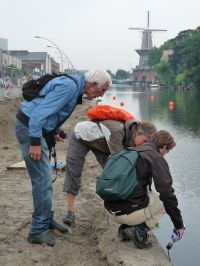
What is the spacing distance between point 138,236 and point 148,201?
35 cm

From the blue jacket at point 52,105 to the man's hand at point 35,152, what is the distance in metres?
0.07

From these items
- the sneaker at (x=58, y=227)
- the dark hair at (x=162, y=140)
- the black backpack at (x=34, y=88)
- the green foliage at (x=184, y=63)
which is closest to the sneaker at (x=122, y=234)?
the sneaker at (x=58, y=227)

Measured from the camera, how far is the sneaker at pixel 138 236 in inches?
195

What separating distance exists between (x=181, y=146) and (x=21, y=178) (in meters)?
8.05

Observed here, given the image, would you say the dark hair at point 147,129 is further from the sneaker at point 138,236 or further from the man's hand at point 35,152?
the man's hand at point 35,152

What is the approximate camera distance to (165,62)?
124 m

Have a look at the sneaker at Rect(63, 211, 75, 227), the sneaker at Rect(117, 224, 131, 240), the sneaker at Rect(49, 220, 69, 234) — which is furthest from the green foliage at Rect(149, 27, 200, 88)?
the sneaker at Rect(117, 224, 131, 240)

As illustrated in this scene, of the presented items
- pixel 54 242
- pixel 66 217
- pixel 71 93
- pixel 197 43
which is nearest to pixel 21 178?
pixel 66 217

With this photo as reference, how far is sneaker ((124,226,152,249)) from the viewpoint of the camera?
4.95m

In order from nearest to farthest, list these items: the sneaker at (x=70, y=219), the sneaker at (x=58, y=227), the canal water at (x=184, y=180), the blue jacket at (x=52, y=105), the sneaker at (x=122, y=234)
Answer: the blue jacket at (x=52, y=105) → the sneaker at (x=122, y=234) → the sneaker at (x=58, y=227) → the sneaker at (x=70, y=219) → the canal water at (x=184, y=180)

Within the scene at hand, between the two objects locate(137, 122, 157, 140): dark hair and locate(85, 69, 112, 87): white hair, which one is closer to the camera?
locate(85, 69, 112, 87): white hair

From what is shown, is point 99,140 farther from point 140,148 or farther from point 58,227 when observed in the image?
point 58,227

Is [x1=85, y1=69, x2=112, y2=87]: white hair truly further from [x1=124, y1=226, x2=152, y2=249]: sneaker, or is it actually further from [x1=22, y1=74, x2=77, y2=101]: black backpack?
[x1=124, y1=226, x2=152, y2=249]: sneaker

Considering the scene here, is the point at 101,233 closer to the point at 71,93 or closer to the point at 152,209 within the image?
the point at 152,209
